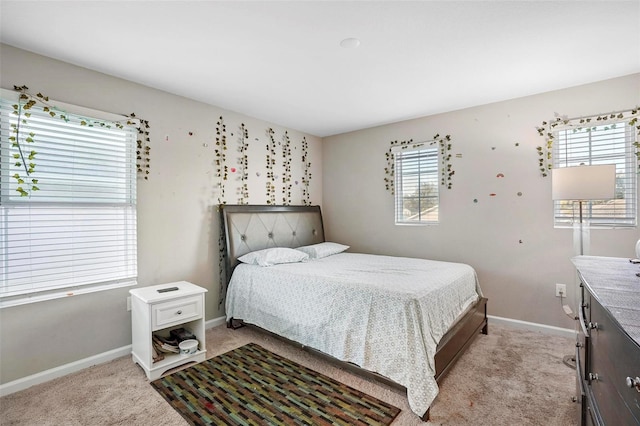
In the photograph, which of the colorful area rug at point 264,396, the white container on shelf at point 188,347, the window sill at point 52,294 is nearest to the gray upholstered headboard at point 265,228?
the white container on shelf at point 188,347

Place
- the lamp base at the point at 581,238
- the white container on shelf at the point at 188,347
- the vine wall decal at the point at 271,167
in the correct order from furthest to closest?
1. the vine wall decal at the point at 271,167
2. the lamp base at the point at 581,238
3. the white container on shelf at the point at 188,347

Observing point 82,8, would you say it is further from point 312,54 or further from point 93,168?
point 312,54

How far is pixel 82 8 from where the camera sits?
1.69m

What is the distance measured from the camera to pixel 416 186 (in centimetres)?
375

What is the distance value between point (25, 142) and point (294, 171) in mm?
2727

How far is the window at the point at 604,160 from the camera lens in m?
2.58

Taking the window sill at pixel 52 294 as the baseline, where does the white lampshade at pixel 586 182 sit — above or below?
above

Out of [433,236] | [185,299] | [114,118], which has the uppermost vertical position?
[114,118]

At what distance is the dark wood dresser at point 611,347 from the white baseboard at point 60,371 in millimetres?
3124

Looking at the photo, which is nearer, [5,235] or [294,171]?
[5,235]

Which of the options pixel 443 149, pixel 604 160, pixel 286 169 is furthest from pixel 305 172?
pixel 604 160

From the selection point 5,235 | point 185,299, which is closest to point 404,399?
point 185,299

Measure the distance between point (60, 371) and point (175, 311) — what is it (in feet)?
3.04

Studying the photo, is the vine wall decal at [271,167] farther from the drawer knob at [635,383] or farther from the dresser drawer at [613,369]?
the drawer knob at [635,383]
